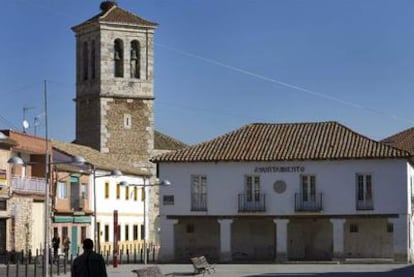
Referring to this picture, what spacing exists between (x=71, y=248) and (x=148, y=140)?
71.8ft

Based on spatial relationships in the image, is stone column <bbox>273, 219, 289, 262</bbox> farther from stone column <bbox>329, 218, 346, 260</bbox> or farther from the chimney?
the chimney

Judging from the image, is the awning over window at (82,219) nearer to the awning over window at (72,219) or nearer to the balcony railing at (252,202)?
the awning over window at (72,219)

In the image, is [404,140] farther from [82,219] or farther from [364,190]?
[82,219]

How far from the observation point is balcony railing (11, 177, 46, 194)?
5030 centimetres

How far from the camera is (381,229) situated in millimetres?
50562

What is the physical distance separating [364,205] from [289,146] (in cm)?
537

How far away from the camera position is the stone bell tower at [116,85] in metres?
77.3

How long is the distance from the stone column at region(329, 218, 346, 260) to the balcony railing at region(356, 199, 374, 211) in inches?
40.8

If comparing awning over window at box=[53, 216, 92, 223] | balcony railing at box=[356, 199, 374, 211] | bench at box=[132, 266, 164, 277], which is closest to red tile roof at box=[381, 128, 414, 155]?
balcony railing at box=[356, 199, 374, 211]

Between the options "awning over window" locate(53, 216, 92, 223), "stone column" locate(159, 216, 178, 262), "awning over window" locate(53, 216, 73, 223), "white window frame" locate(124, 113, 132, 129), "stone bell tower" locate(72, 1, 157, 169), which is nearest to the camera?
"stone column" locate(159, 216, 178, 262)

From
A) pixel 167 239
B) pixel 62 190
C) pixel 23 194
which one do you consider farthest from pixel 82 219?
pixel 167 239

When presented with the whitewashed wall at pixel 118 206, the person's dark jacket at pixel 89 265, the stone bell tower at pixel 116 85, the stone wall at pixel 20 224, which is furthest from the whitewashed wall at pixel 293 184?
the person's dark jacket at pixel 89 265

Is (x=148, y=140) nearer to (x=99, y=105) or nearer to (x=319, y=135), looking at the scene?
(x=99, y=105)

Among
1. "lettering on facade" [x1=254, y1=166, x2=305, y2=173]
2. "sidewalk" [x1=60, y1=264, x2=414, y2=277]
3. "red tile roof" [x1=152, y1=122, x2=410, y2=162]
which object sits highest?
"red tile roof" [x1=152, y1=122, x2=410, y2=162]
